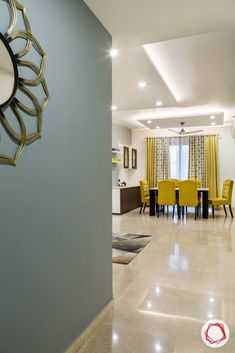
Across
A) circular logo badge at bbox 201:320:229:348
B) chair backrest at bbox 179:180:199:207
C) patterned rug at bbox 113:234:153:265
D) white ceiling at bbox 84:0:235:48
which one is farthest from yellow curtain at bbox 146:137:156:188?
circular logo badge at bbox 201:320:229:348

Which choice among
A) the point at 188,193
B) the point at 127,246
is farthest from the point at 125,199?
the point at 127,246

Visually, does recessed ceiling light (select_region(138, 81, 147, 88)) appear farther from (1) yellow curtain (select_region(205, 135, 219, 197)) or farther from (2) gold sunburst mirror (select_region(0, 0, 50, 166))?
(1) yellow curtain (select_region(205, 135, 219, 197))

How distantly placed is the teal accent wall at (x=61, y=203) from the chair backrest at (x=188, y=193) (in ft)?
15.3

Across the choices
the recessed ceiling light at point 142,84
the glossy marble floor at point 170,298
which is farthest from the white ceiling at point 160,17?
the glossy marble floor at point 170,298

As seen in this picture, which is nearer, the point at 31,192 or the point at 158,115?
the point at 31,192

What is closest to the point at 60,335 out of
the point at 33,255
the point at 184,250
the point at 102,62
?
the point at 33,255

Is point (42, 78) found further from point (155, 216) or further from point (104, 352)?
point (155, 216)

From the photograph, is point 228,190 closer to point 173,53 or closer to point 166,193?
point 166,193

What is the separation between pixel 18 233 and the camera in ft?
4.31

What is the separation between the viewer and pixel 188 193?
6.69 m

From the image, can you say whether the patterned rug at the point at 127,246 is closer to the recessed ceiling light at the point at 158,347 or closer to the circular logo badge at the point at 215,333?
the circular logo badge at the point at 215,333

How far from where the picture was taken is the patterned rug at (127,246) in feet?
12.2

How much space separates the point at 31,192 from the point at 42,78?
628mm

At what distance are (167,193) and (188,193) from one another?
0.54m
